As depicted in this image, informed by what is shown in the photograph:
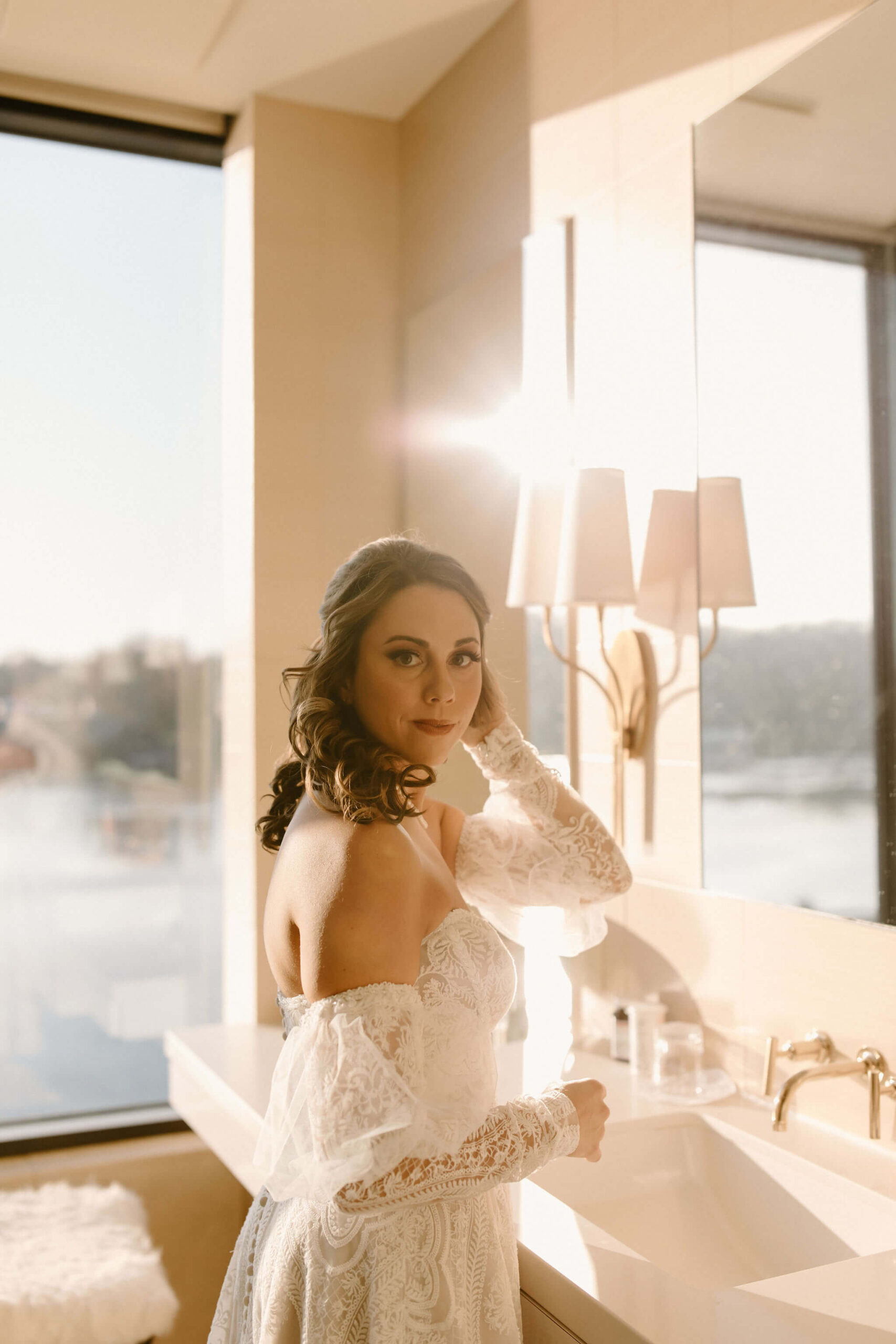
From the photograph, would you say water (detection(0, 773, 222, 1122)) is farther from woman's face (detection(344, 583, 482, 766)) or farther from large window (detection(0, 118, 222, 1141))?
woman's face (detection(344, 583, 482, 766))

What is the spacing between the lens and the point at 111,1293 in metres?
2.19

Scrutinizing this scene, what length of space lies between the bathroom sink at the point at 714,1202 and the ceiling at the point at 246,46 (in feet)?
7.04

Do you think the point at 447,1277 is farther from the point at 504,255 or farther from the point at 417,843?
the point at 504,255

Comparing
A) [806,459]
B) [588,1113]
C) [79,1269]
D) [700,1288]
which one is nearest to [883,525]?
[806,459]

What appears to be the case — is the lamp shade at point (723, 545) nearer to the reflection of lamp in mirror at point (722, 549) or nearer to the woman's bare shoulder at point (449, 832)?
the reflection of lamp in mirror at point (722, 549)

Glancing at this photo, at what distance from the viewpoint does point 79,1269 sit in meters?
2.26

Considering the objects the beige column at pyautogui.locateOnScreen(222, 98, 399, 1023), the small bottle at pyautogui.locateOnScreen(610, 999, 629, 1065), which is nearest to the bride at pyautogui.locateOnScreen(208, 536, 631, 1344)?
the small bottle at pyautogui.locateOnScreen(610, 999, 629, 1065)

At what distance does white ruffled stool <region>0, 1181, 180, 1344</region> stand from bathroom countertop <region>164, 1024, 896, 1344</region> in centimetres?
98

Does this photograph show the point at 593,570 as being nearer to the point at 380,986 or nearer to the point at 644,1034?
the point at 644,1034

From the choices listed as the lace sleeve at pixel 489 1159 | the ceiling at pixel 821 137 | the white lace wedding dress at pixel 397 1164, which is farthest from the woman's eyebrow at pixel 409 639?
the ceiling at pixel 821 137

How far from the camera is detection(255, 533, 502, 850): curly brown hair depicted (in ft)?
3.95

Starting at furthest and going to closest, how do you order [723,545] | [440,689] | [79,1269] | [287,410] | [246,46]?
[287,410] → [246,46] → [79,1269] → [723,545] → [440,689]

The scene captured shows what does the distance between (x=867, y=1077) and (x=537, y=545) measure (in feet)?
3.27

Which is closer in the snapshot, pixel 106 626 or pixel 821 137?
pixel 821 137
